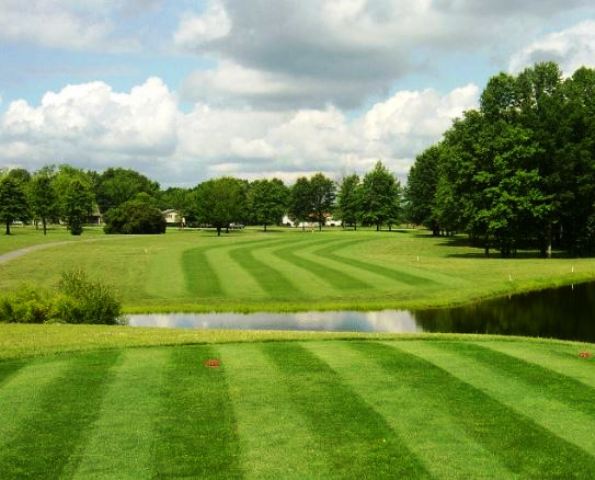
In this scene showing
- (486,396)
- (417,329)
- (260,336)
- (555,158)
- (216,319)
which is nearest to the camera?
(486,396)

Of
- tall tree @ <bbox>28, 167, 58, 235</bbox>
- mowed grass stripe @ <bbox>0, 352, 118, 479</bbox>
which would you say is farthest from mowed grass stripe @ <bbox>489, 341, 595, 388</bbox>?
tall tree @ <bbox>28, 167, 58, 235</bbox>

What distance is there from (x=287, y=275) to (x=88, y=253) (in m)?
33.3

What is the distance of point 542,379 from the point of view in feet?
42.3

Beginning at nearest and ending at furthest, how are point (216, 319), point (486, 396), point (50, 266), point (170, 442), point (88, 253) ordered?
point (170, 442) → point (486, 396) → point (216, 319) → point (50, 266) → point (88, 253)

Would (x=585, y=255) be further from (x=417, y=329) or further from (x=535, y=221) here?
(x=417, y=329)

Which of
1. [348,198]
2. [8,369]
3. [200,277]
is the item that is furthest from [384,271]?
[348,198]

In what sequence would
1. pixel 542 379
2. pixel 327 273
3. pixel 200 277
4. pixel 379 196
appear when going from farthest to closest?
pixel 379 196
pixel 327 273
pixel 200 277
pixel 542 379

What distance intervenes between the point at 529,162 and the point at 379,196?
3452 inches

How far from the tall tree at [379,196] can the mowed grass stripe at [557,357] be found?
13938cm

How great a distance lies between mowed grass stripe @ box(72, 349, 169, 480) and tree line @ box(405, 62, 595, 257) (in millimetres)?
57639

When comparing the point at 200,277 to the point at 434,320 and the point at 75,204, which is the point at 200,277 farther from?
the point at 75,204

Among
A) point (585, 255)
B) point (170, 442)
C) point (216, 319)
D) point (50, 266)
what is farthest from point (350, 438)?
point (585, 255)

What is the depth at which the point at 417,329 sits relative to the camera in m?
30.2

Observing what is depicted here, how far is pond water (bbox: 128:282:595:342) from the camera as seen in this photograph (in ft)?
98.8
